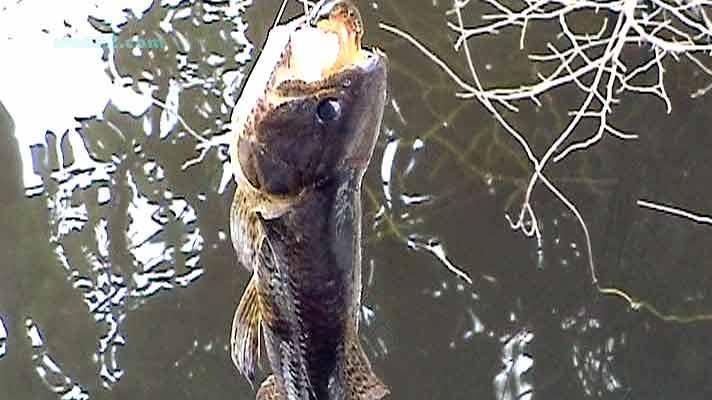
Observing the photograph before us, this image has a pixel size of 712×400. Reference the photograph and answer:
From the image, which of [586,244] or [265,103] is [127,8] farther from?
[265,103]

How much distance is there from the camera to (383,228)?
4.40 ft

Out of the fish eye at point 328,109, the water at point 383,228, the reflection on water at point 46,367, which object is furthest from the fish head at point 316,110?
the reflection on water at point 46,367

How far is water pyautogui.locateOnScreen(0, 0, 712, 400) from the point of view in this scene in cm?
131

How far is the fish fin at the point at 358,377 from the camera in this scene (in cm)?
62

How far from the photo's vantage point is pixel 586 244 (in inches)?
53.1

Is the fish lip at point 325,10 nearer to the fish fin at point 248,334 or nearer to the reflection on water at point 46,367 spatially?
the fish fin at point 248,334

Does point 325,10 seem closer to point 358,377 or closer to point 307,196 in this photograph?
point 307,196

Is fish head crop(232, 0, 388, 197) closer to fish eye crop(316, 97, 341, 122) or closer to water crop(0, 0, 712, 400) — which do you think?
fish eye crop(316, 97, 341, 122)

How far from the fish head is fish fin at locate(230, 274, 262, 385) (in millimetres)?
81

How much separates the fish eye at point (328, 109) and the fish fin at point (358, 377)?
15 centimetres

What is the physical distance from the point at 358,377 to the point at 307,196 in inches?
5.0

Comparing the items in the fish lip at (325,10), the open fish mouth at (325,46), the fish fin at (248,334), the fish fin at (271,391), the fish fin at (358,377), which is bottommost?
the fish fin at (271,391)

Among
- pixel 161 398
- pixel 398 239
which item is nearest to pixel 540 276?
pixel 398 239

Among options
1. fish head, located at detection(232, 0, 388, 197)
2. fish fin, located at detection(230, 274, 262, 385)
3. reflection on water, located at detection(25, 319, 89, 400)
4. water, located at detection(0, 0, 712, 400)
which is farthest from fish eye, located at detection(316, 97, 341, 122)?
reflection on water, located at detection(25, 319, 89, 400)
